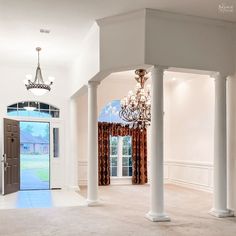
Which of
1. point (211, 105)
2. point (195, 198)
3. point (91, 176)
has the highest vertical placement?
point (211, 105)

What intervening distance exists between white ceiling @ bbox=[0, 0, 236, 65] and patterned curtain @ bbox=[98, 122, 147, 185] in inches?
158

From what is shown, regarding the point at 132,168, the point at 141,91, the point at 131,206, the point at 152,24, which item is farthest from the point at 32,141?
the point at 152,24

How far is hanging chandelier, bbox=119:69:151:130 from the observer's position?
944cm

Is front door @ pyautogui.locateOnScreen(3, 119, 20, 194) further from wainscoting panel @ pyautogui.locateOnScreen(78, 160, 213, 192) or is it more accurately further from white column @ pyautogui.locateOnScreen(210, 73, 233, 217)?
white column @ pyautogui.locateOnScreen(210, 73, 233, 217)

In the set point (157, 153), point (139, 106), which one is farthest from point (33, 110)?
point (157, 153)

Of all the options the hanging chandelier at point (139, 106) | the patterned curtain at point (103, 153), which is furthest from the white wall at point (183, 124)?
the hanging chandelier at point (139, 106)

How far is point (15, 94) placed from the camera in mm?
10852

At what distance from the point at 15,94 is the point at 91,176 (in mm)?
4585

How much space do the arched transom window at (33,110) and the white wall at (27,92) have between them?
182 mm

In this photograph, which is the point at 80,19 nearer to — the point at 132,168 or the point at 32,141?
the point at 132,168

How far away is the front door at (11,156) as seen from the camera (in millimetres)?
Answer: 9969

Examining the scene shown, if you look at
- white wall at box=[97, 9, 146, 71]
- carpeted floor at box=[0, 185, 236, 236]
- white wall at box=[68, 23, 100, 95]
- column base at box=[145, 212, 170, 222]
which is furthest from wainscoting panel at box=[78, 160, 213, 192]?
white wall at box=[97, 9, 146, 71]

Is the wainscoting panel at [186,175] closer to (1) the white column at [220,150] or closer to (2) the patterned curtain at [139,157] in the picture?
(2) the patterned curtain at [139,157]

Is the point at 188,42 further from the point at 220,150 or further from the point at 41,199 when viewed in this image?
the point at 41,199
